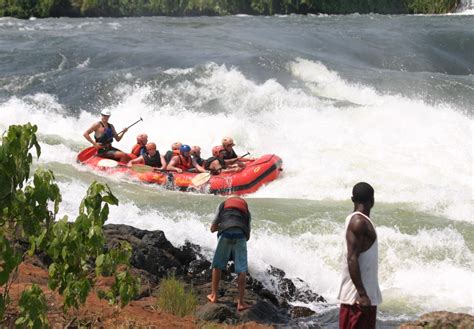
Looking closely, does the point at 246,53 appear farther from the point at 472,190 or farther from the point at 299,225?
the point at 299,225

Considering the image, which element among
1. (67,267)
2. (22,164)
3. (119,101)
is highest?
(22,164)

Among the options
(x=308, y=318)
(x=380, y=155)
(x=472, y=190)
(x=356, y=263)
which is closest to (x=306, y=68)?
(x=380, y=155)

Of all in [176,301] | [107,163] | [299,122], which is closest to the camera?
[176,301]

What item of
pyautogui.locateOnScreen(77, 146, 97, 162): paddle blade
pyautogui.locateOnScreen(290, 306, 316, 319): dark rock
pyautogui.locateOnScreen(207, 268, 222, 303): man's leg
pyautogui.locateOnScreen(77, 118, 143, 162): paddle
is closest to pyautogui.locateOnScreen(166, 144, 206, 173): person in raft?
pyautogui.locateOnScreen(77, 118, 143, 162): paddle

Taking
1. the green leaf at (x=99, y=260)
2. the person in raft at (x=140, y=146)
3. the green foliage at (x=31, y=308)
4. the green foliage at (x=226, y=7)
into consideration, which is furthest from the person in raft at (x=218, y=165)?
the green foliage at (x=226, y=7)

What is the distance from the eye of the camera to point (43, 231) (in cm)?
483

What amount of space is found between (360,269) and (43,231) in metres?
1.90

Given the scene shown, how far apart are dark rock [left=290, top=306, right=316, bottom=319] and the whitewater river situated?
169mm

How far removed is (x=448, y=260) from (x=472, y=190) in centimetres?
487

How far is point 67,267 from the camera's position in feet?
16.0

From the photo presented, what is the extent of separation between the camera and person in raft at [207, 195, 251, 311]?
7676 millimetres

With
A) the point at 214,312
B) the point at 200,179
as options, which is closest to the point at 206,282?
the point at 214,312

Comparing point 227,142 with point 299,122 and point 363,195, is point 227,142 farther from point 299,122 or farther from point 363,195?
point 363,195

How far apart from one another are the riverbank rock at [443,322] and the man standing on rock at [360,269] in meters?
1.12
